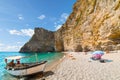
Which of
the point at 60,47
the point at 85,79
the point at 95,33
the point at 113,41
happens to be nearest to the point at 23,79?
the point at 85,79

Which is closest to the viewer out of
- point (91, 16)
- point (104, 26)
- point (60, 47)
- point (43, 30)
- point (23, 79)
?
point (23, 79)

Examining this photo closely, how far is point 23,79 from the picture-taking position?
15.7 meters

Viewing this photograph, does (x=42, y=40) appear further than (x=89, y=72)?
Yes

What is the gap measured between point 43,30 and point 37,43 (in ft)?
36.3

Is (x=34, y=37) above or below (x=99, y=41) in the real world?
above

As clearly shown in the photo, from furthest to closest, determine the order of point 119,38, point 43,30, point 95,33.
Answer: point 43,30 → point 95,33 → point 119,38

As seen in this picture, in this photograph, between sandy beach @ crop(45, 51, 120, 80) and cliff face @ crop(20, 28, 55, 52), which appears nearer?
sandy beach @ crop(45, 51, 120, 80)

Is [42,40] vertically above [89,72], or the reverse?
[42,40]

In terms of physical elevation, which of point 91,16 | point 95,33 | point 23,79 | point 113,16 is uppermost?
point 91,16

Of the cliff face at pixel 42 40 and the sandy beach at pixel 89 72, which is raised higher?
the cliff face at pixel 42 40

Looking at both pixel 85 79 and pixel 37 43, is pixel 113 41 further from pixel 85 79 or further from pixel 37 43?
pixel 37 43

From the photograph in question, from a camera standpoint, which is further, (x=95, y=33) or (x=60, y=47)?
(x=60, y=47)

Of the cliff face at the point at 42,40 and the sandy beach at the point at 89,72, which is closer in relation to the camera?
the sandy beach at the point at 89,72

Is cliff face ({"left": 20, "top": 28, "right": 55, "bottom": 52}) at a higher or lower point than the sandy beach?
higher
